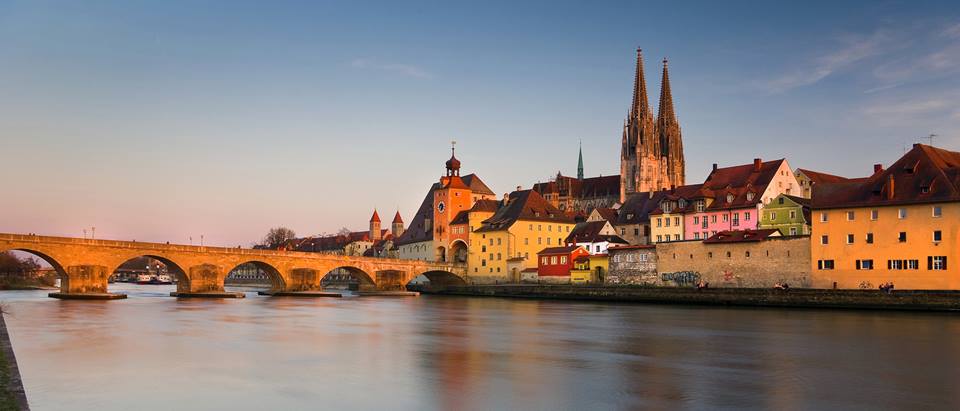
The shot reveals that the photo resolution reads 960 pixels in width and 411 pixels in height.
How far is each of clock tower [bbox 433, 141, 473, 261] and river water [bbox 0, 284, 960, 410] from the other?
193 feet

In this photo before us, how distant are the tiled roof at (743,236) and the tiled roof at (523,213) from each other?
30.0m

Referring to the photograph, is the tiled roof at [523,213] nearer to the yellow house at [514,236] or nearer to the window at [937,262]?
the yellow house at [514,236]

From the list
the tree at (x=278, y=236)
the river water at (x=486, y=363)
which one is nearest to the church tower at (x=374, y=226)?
the tree at (x=278, y=236)

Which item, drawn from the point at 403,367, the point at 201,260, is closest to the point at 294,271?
the point at 201,260

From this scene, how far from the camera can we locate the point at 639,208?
8388 centimetres

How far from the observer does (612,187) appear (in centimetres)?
12656

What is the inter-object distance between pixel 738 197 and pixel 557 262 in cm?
1779

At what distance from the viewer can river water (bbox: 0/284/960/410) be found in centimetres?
1698

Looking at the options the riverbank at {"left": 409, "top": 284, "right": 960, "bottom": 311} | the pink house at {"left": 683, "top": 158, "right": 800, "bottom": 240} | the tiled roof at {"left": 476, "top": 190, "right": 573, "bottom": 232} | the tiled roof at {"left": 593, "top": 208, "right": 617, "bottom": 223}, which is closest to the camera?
the riverbank at {"left": 409, "top": 284, "right": 960, "bottom": 311}

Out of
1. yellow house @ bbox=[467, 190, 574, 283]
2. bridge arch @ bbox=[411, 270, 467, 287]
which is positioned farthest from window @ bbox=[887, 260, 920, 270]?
bridge arch @ bbox=[411, 270, 467, 287]

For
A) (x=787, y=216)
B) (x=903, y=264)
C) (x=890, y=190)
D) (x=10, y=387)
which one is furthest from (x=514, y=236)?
(x=10, y=387)

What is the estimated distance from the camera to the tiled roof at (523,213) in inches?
3541

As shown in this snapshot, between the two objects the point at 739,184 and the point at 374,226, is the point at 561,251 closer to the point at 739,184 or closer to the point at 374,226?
the point at 739,184

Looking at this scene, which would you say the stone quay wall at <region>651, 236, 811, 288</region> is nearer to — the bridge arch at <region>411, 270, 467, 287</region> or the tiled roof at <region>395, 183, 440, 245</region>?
the bridge arch at <region>411, 270, 467, 287</region>
